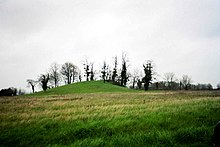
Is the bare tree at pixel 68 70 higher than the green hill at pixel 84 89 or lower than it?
higher

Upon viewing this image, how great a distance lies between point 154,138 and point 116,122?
10.2ft

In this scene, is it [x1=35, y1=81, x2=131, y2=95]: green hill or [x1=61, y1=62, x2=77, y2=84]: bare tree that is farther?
[x1=61, y1=62, x2=77, y2=84]: bare tree

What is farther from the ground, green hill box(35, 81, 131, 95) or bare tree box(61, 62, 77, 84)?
bare tree box(61, 62, 77, 84)

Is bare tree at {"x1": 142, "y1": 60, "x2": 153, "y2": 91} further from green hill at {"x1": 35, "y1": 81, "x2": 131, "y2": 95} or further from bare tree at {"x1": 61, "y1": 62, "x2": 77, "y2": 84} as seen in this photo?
bare tree at {"x1": 61, "y1": 62, "x2": 77, "y2": 84}

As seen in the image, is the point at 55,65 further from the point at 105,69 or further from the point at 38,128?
the point at 38,128

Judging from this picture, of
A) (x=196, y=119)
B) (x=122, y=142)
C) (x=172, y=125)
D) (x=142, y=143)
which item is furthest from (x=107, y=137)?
(x=196, y=119)

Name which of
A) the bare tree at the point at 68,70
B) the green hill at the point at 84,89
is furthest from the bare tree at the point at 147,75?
the bare tree at the point at 68,70

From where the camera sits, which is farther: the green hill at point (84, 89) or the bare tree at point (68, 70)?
the bare tree at point (68, 70)

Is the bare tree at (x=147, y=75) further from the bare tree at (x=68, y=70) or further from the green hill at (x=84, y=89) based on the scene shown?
the bare tree at (x=68, y=70)

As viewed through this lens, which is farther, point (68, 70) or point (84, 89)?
point (68, 70)

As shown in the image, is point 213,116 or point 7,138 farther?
point 213,116

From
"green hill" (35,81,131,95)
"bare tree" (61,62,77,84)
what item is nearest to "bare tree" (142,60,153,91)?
"green hill" (35,81,131,95)

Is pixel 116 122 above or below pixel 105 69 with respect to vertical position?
below

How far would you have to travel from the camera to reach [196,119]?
12203 mm
